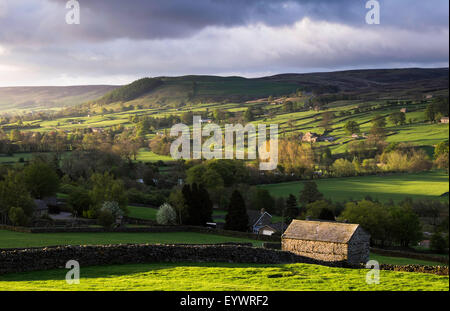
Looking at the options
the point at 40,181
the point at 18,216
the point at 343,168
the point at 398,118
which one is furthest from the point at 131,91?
the point at 18,216

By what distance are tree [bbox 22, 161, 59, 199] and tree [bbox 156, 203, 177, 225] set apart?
576 inches

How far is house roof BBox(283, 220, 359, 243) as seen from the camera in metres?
30.6

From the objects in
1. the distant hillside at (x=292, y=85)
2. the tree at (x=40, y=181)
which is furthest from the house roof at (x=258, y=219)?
the distant hillside at (x=292, y=85)

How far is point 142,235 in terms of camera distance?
37281 mm

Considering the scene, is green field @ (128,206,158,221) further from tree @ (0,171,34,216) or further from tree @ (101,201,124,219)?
tree @ (0,171,34,216)

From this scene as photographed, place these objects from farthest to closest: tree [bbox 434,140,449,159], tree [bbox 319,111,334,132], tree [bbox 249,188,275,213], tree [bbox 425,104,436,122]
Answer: tree [bbox 319,111,334,132]
tree [bbox 425,104,436,122]
tree [bbox 434,140,449,159]
tree [bbox 249,188,275,213]

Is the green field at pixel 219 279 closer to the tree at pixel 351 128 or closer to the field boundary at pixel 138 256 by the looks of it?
the field boundary at pixel 138 256

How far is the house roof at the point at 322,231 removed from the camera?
3056cm

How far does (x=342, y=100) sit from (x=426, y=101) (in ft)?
91.9

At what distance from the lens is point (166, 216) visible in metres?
46.3

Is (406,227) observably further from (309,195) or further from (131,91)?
(131,91)

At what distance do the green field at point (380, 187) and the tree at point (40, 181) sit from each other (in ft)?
97.0

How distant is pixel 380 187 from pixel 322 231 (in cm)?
4264

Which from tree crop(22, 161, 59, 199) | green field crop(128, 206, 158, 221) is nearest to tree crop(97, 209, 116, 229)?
green field crop(128, 206, 158, 221)
